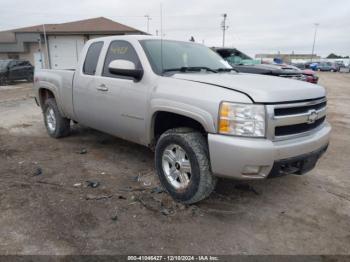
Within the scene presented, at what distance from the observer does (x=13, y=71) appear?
19453 mm

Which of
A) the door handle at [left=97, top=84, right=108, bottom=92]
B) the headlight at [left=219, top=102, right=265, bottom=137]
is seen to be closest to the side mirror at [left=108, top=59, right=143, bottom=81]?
the door handle at [left=97, top=84, right=108, bottom=92]

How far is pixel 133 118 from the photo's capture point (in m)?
4.01

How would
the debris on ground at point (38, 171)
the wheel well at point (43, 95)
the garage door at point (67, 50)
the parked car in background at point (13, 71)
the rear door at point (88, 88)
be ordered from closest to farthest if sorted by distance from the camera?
the debris on ground at point (38, 171)
the rear door at point (88, 88)
the wheel well at point (43, 95)
the parked car in background at point (13, 71)
the garage door at point (67, 50)

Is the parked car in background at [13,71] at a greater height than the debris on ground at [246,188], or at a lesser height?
greater

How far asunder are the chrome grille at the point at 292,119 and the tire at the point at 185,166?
72cm

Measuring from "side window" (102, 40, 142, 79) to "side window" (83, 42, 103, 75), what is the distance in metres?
0.29

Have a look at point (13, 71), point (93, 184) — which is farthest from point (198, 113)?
point (13, 71)

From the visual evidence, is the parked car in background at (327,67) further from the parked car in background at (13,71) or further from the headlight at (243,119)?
the headlight at (243,119)

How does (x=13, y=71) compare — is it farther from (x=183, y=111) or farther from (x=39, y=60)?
(x=183, y=111)

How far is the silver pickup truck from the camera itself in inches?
116

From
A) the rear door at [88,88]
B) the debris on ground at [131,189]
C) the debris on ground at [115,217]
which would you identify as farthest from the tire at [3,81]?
the debris on ground at [115,217]

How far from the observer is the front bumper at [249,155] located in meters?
2.88

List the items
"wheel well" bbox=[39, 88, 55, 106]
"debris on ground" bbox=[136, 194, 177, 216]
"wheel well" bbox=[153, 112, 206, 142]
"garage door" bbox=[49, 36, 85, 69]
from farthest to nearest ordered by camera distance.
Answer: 1. "garage door" bbox=[49, 36, 85, 69]
2. "wheel well" bbox=[39, 88, 55, 106]
3. "wheel well" bbox=[153, 112, 206, 142]
4. "debris on ground" bbox=[136, 194, 177, 216]

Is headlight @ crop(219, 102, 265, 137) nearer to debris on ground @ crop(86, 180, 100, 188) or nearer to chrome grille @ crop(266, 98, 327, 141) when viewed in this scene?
chrome grille @ crop(266, 98, 327, 141)
